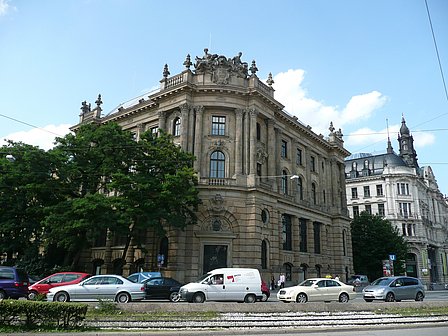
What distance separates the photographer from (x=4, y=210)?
33.2 metres

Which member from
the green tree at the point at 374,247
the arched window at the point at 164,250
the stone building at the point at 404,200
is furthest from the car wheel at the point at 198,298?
the stone building at the point at 404,200

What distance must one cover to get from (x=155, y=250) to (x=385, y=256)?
38229 mm

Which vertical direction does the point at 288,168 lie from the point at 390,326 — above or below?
above

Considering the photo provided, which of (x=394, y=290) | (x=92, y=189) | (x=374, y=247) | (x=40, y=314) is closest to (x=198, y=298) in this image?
(x=40, y=314)

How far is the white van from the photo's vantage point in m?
20.7

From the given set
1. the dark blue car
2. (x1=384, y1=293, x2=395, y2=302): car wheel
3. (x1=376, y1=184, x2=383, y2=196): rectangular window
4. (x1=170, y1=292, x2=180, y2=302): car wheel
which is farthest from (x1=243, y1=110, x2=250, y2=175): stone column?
(x1=376, y1=184, x2=383, y2=196): rectangular window

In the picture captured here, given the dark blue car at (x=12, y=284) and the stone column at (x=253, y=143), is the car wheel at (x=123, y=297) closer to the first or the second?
the dark blue car at (x=12, y=284)

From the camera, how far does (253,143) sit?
36906mm

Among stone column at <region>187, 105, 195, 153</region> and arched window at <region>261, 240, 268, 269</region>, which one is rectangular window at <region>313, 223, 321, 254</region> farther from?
stone column at <region>187, 105, 195, 153</region>

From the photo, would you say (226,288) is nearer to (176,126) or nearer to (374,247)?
(176,126)

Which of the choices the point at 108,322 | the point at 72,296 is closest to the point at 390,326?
the point at 108,322

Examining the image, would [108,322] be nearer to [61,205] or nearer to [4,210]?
[61,205]

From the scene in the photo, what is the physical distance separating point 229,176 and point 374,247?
33.3 meters

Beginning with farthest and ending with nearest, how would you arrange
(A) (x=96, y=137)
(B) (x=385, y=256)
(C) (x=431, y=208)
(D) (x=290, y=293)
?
(C) (x=431, y=208) → (B) (x=385, y=256) → (A) (x=96, y=137) → (D) (x=290, y=293)
